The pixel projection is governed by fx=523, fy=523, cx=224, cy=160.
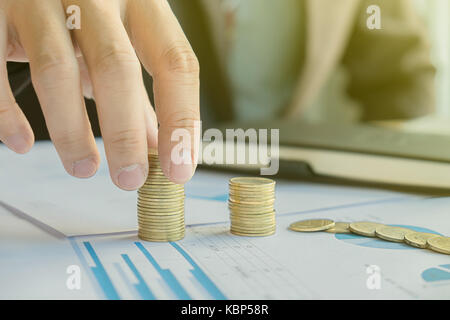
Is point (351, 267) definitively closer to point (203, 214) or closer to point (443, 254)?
point (443, 254)

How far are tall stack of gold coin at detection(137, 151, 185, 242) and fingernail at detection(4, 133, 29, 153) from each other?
17cm

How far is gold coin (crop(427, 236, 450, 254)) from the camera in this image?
65cm

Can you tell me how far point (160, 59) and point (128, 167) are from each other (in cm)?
18

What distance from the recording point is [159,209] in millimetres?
699

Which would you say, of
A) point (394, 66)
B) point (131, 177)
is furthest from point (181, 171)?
point (394, 66)

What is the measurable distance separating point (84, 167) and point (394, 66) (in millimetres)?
2194

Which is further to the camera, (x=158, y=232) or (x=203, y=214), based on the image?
(x=203, y=214)

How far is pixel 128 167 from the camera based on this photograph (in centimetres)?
65

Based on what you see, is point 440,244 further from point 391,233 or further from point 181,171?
point 181,171

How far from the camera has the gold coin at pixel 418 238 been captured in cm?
67

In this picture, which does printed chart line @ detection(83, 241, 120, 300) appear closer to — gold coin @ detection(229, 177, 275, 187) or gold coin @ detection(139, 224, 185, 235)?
gold coin @ detection(139, 224, 185, 235)

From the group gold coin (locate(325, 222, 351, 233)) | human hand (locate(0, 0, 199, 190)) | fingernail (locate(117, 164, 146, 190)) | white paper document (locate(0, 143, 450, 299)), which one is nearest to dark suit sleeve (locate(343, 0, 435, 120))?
white paper document (locate(0, 143, 450, 299))

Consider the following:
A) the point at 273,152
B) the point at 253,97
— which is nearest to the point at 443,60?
the point at 253,97

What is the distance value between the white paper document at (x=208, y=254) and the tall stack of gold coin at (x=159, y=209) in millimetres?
17
